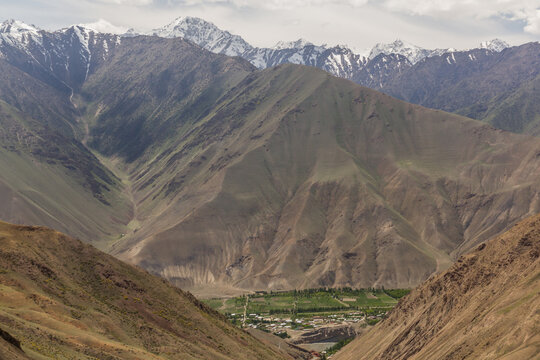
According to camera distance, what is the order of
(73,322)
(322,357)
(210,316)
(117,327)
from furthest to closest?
(322,357) → (210,316) → (117,327) → (73,322)

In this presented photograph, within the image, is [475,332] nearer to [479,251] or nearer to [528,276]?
[528,276]

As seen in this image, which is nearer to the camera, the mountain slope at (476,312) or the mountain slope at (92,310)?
the mountain slope at (92,310)

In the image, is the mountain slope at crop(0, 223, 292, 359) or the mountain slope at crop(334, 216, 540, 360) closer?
the mountain slope at crop(0, 223, 292, 359)

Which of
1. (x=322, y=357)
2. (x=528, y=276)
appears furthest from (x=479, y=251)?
(x=322, y=357)

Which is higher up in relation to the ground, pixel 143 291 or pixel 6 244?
pixel 6 244

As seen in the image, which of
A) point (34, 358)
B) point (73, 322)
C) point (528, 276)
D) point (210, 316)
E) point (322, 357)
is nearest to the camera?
point (34, 358)
